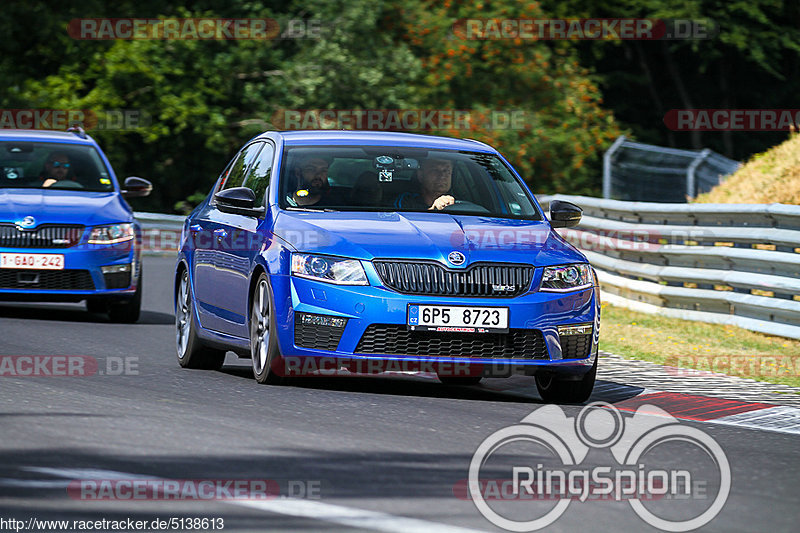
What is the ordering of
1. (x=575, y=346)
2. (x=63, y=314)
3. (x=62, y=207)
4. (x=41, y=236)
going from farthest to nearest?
(x=63, y=314), (x=62, y=207), (x=41, y=236), (x=575, y=346)

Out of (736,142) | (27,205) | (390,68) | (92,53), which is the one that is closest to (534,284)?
(27,205)

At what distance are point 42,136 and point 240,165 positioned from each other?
573 cm

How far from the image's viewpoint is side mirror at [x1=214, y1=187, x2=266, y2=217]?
10227 millimetres

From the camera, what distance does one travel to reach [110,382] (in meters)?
9.99

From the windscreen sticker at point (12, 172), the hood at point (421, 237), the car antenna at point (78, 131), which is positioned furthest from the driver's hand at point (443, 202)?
the car antenna at point (78, 131)

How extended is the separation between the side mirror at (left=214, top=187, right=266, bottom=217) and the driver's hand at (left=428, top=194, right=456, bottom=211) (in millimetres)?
1110

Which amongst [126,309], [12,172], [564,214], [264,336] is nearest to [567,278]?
[564,214]

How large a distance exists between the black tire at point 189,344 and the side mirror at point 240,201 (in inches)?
47.9

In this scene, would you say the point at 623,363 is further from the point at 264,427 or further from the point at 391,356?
the point at 264,427

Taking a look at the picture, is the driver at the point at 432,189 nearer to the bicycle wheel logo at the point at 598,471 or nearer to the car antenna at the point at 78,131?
the bicycle wheel logo at the point at 598,471

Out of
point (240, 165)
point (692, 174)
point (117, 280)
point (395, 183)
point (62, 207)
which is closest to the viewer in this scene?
point (395, 183)

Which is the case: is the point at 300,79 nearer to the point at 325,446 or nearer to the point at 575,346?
the point at 575,346

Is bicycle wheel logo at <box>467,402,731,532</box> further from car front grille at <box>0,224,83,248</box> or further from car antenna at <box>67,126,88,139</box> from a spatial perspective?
car antenna at <box>67,126,88,139</box>

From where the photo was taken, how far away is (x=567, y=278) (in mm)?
9648
